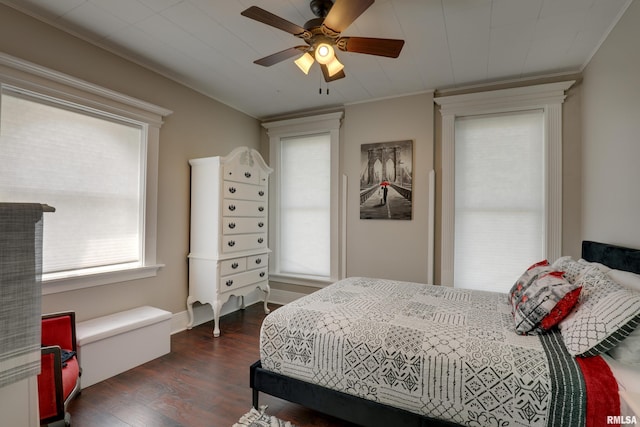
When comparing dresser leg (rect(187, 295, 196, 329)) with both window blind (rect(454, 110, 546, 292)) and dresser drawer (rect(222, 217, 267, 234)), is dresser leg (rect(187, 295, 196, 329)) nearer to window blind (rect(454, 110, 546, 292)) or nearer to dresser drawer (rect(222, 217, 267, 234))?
dresser drawer (rect(222, 217, 267, 234))

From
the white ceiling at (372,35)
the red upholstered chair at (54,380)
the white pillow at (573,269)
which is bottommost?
the red upholstered chair at (54,380)

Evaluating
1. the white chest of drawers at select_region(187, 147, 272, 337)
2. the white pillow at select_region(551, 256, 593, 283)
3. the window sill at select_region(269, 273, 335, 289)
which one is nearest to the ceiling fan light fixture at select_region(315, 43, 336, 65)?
the white chest of drawers at select_region(187, 147, 272, 337)

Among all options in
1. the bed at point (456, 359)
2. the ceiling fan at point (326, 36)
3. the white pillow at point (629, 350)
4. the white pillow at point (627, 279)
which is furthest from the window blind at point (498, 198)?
the white pillow at point (629, 350)

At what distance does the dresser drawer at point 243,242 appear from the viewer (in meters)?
3.18

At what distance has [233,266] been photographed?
324cm

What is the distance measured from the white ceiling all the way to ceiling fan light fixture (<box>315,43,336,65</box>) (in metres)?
0.35

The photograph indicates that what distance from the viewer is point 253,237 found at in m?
3.57

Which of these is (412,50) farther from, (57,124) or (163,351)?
(163,351)

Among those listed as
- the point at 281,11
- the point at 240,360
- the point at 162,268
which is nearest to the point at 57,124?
the point at 162,268

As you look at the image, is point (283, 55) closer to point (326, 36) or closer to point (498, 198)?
point (326, 36)

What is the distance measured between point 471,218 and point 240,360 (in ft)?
9.02

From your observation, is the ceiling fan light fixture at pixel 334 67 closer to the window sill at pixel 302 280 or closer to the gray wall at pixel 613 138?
the gray wall at pixel 613 138

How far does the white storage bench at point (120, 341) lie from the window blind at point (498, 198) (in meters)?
3.02

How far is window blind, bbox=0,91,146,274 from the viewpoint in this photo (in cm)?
211
